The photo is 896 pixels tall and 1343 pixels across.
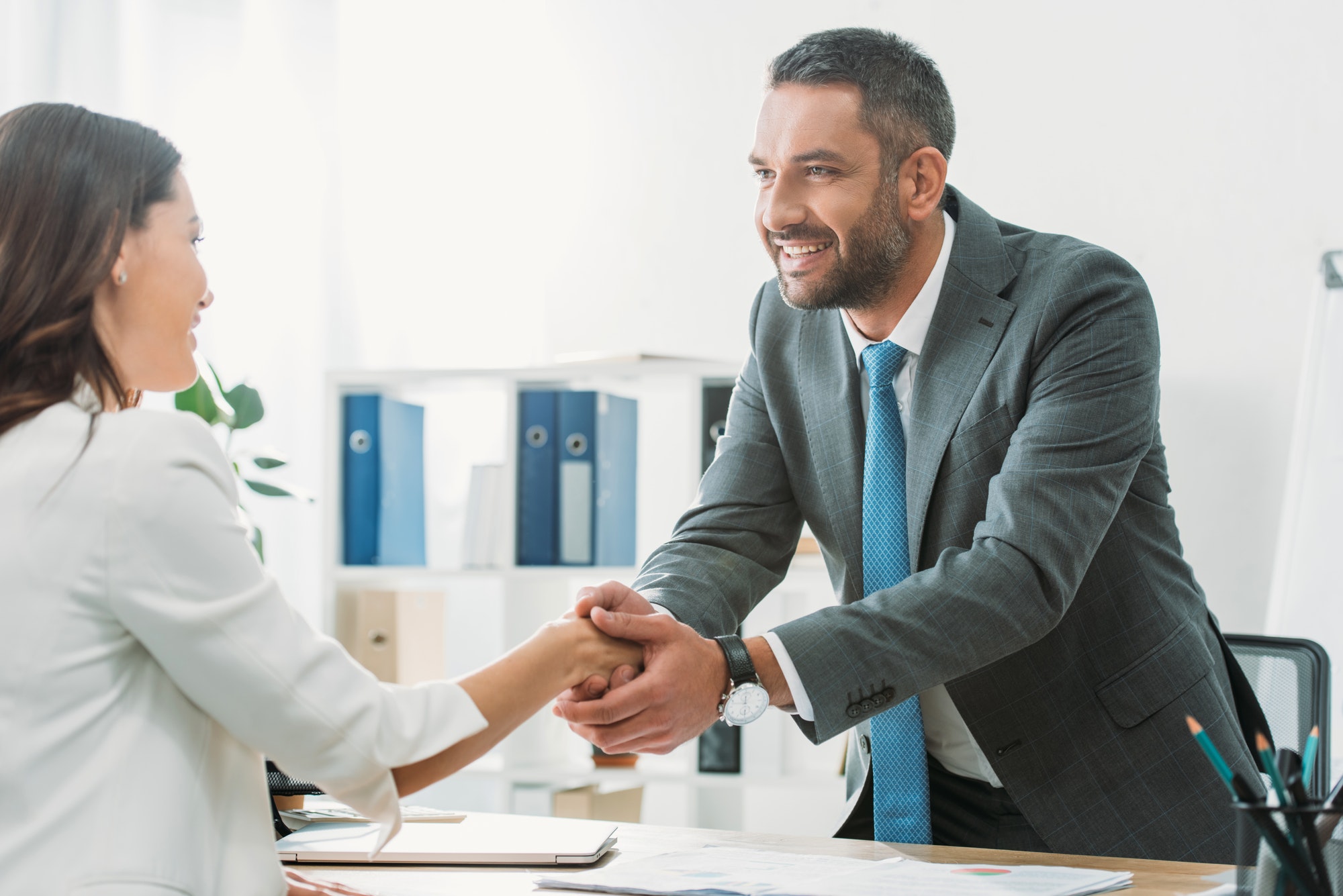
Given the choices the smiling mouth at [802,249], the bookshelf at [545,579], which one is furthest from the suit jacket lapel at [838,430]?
the bookshelf at [545,579]

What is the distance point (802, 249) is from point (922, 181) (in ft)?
0.66

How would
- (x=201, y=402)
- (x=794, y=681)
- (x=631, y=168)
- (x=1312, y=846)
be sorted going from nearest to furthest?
1. (x=1312, y=846)
2. (x=794, y=681)
3. (x=201, y=402)
4. (x=631, y=168)

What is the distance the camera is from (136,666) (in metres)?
0.88

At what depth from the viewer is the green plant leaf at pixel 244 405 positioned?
2.78 meters

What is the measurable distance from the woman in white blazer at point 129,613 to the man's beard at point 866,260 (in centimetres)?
91

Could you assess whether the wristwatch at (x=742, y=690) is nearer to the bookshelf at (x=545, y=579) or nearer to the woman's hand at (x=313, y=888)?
the woman's hand at (x=313, y=888)

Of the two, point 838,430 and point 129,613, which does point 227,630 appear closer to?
point 129,613

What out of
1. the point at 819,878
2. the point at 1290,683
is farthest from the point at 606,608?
the point at 1290,683

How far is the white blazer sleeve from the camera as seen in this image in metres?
0.84

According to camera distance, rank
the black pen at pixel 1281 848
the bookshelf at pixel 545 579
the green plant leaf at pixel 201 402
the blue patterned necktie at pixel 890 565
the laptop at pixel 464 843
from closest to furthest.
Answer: the black pen at pixel 1281 848, the laptop at pixel 464 843, the blue patterned necktie at pixel 890 565, the green plant leaf at pixel 201 402, the bookshelf at pixel 545 579

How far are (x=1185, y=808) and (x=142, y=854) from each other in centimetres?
122

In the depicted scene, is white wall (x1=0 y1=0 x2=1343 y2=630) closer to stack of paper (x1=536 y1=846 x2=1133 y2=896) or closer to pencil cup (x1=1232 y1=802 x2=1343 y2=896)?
stack of paper (x1=536 y1=846 x2=1133 y2=896)

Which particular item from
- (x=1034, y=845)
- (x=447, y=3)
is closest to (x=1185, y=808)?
(x=1034, y=845)

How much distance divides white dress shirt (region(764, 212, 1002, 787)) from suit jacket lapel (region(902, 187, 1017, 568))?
2 cm
